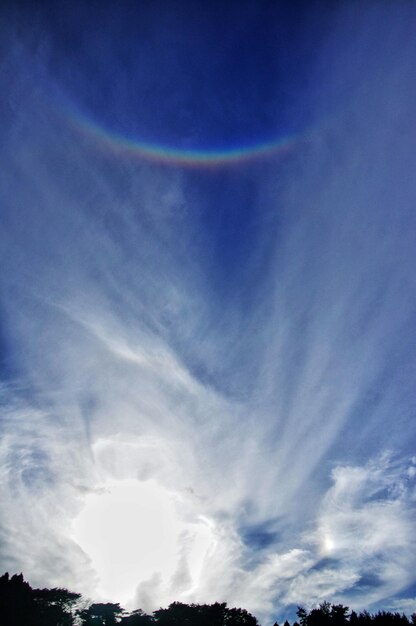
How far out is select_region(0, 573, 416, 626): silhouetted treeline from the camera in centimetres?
6297

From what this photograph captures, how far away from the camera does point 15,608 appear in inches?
2608

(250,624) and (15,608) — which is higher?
(15,608)

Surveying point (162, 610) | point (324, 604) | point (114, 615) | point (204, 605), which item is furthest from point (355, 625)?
point (114, 615)

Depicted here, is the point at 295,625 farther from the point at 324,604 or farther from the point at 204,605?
the point at 204,605

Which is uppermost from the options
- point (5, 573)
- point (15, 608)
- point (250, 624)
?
point (5, 573)

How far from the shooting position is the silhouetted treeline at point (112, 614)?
207 feet

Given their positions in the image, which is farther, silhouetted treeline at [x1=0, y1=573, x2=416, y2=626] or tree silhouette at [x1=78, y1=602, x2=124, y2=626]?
tree silhouette at [x1=78, y1=602, x2=124, y2=626]

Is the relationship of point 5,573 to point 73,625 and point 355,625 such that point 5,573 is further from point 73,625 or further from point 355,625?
point 355,625

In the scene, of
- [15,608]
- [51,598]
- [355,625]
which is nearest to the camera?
[355,625]

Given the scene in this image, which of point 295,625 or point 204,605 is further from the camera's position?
point 204,605

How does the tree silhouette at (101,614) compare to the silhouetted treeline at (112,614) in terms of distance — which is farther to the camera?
the tree silhouette at (101,614)

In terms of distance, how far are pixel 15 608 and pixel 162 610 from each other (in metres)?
32.3

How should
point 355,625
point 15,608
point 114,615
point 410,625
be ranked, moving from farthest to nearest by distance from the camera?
1. point 114,615
2. point 15,608
3. point 355,625
4. point 410,625

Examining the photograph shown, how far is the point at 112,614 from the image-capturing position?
8444 centimetres
